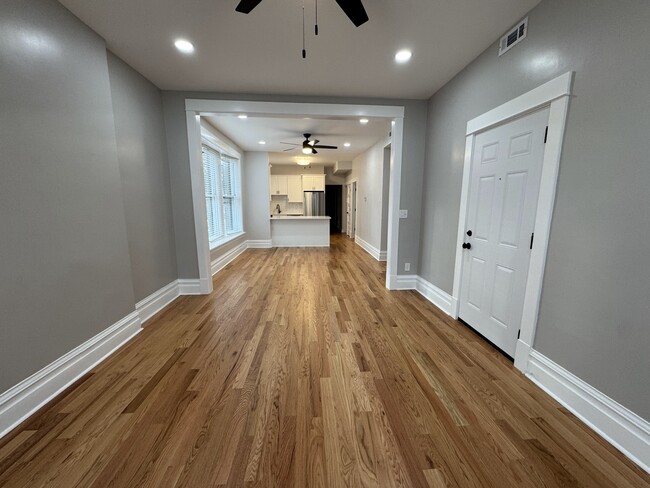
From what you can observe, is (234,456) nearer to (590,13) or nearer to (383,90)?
(590,13)

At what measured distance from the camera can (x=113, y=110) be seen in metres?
2.44

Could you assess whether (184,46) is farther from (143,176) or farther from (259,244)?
(259,244)

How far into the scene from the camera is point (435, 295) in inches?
132

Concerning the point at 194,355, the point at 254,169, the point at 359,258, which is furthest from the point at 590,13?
the point at 254,169

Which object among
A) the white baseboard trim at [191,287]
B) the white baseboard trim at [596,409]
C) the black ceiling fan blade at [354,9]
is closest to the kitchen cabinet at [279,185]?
the white baseboard trim at [191,287]

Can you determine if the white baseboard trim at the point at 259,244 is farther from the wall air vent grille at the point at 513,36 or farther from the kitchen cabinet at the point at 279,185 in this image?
the wall air vent grille at the point at 513,36

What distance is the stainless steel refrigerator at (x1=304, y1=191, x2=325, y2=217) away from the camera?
9.26 meters

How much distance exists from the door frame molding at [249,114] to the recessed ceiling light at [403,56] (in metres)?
0.91

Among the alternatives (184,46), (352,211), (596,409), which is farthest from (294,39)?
(352,211)

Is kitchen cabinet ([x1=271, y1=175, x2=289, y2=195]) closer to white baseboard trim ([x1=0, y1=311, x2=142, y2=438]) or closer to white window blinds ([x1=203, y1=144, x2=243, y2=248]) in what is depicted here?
white window blinds ([x1=203, y1=144, x2=243, y2=248])

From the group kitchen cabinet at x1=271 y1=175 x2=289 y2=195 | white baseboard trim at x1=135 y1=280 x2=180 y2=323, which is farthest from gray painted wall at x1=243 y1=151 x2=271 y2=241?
white baseboard trim at x1=135 y1=280 x2=180 y2=323

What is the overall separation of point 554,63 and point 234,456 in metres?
3.24

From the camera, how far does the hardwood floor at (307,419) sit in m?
1.23

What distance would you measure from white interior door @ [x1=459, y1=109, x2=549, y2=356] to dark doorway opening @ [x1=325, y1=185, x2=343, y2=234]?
8.91 metres
